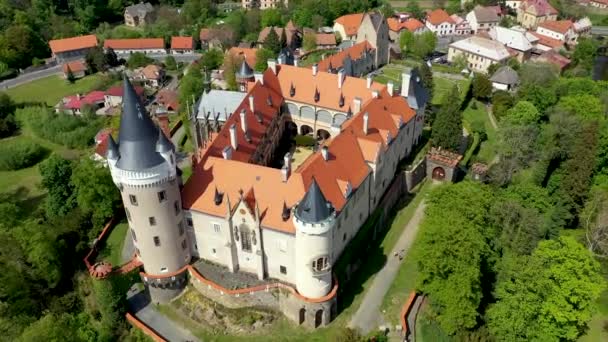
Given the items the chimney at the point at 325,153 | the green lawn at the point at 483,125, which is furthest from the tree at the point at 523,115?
the chimney at the point at 325,153

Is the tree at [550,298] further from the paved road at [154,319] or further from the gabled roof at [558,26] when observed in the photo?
the gabled roof at [558,26]

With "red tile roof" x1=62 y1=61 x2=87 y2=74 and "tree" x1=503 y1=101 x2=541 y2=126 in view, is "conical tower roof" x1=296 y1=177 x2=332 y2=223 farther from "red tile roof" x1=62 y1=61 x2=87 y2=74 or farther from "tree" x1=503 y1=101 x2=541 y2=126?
"red tile roof" x1=62 y1=61 x2=87 y2=74

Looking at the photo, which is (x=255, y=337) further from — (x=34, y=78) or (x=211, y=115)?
(x=34, y=78)

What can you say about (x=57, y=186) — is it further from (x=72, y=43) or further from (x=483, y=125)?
(x=72, y=43)

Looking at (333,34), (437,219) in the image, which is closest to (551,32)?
(333,34)

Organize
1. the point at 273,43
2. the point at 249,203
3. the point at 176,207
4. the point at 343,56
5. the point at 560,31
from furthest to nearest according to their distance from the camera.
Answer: the point at 560,31
the point at 273,43
the point at 343,56
the point at 176,207
the point at 249,203

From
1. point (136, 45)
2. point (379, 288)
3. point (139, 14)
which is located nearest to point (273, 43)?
point (136, 45)
